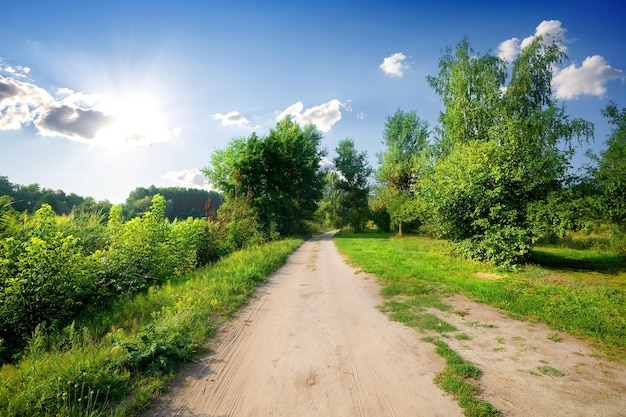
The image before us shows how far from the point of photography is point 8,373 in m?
3.58

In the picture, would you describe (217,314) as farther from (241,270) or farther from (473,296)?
(473,296)

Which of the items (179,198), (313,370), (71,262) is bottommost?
(313,370)

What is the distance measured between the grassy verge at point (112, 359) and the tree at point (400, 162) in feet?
81.6

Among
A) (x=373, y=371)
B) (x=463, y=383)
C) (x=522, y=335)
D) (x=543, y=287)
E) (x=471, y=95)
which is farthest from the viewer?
(x=471, y=95)

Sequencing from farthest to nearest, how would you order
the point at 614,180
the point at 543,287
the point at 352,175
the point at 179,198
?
the point at 179,198 < the point at 352,175 < the point at 614,180 < the point at 543,287

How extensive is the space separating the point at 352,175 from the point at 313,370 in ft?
150

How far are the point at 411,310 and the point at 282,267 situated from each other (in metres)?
7.31

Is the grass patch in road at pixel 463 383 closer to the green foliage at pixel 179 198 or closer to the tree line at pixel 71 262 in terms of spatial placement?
the tree line at pixel 71 262

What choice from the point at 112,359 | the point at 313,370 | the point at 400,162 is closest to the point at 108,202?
the point at 112,359

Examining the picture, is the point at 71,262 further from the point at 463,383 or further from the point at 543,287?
the point at 543,287

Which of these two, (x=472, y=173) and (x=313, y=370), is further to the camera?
(x=472, y=173)

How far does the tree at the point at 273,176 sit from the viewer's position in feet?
91.2

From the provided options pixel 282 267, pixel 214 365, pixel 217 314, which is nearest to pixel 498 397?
pixel 214 365

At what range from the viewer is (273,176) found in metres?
29.9
